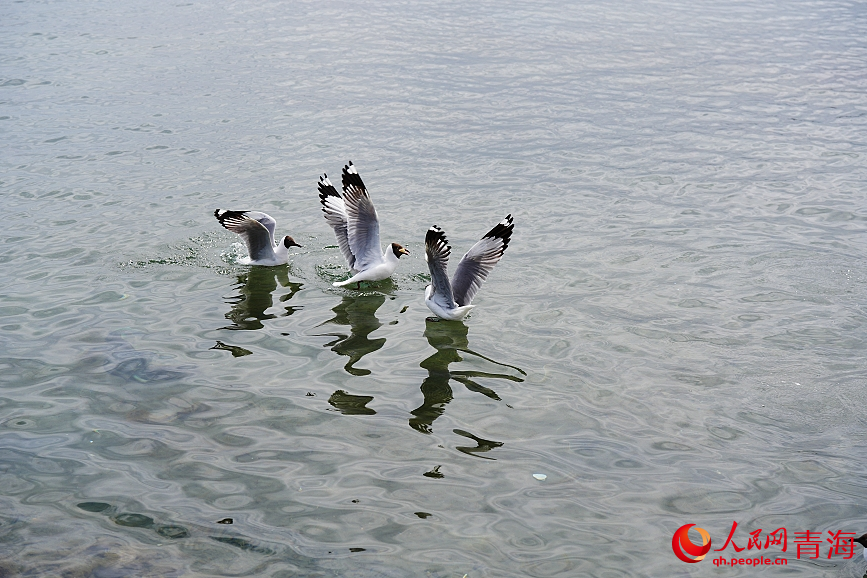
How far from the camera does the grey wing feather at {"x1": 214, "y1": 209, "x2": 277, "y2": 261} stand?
39.1ft

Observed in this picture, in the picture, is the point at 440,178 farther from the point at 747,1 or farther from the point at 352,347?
the point at 747,1

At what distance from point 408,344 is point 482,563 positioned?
4213 millimetres

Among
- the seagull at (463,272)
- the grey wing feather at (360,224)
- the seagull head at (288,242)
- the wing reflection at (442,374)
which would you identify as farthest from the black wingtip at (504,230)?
the seagull head at (288,242)

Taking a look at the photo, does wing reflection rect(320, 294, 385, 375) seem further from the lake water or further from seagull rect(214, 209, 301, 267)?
seagull rect(214, 209, 301, 267)

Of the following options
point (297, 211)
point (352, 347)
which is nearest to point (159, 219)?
point (297, 211)

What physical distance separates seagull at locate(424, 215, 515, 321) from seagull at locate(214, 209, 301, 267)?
9.52 feet

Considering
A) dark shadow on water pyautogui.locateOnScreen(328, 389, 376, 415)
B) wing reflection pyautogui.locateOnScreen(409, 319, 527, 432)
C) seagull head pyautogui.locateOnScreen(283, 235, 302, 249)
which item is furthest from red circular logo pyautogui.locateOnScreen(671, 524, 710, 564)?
seagull head pyautogui.locateOnScreen(283, 235, 302, 249)

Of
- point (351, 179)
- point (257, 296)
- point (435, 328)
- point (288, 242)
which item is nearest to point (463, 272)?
point (435, 328)

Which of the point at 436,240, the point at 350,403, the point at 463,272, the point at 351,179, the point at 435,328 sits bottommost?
the point at 350,403

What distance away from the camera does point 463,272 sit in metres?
10.6

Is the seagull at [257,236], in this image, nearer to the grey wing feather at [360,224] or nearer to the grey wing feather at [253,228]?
the grey wing feather at [253,228]

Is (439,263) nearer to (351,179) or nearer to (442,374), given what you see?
(442,374)

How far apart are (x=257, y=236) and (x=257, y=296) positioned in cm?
103

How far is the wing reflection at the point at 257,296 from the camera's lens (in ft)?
35.5
